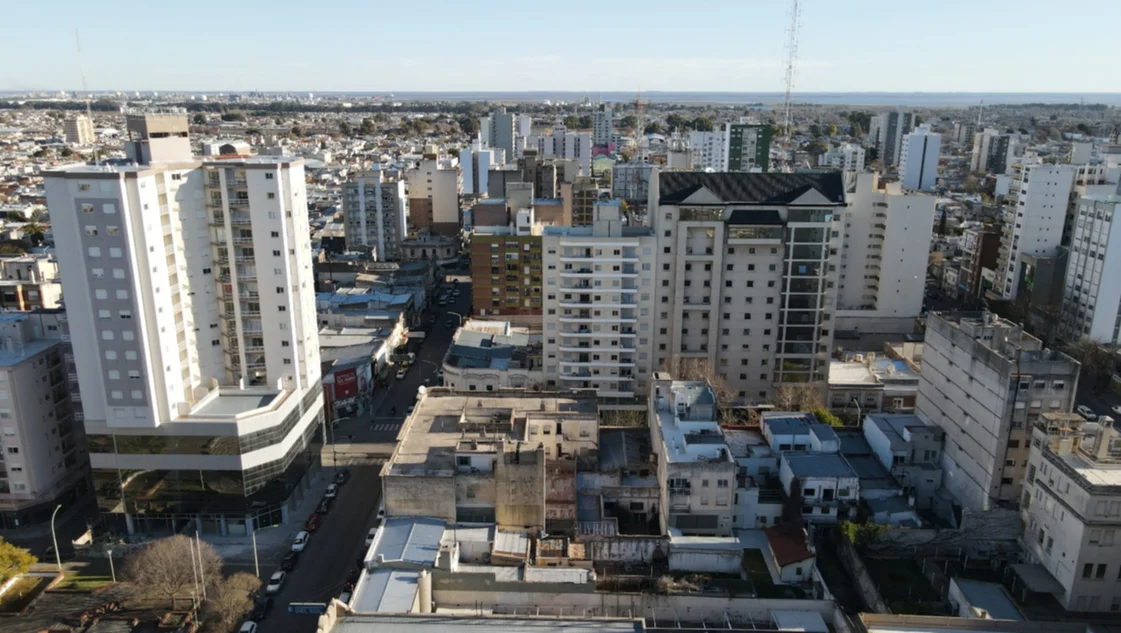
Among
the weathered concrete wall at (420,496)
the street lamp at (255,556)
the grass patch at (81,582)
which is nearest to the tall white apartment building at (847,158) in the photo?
the weathered concrete wall at (420,496)

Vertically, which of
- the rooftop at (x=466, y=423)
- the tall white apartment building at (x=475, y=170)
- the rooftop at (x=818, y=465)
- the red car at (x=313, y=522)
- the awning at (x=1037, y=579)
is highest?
the tall white apartment building at (x=475, y=170)

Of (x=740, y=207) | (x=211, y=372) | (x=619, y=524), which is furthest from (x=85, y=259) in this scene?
(x=740, y=207)

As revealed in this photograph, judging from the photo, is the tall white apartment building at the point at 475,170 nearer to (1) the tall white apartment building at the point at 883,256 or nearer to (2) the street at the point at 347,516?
(2) the street at the point at 347,516

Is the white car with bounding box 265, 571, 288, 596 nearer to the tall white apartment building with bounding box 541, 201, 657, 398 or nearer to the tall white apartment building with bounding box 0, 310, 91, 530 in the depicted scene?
the tall white apartment building with bounding box 0, 310, 91, 530

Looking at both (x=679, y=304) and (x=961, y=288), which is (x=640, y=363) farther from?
(x=961, y=288)

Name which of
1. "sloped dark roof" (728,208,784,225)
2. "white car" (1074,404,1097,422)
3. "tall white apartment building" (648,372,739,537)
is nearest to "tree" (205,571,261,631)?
"tall white apartment building" (648,372,739,537)
